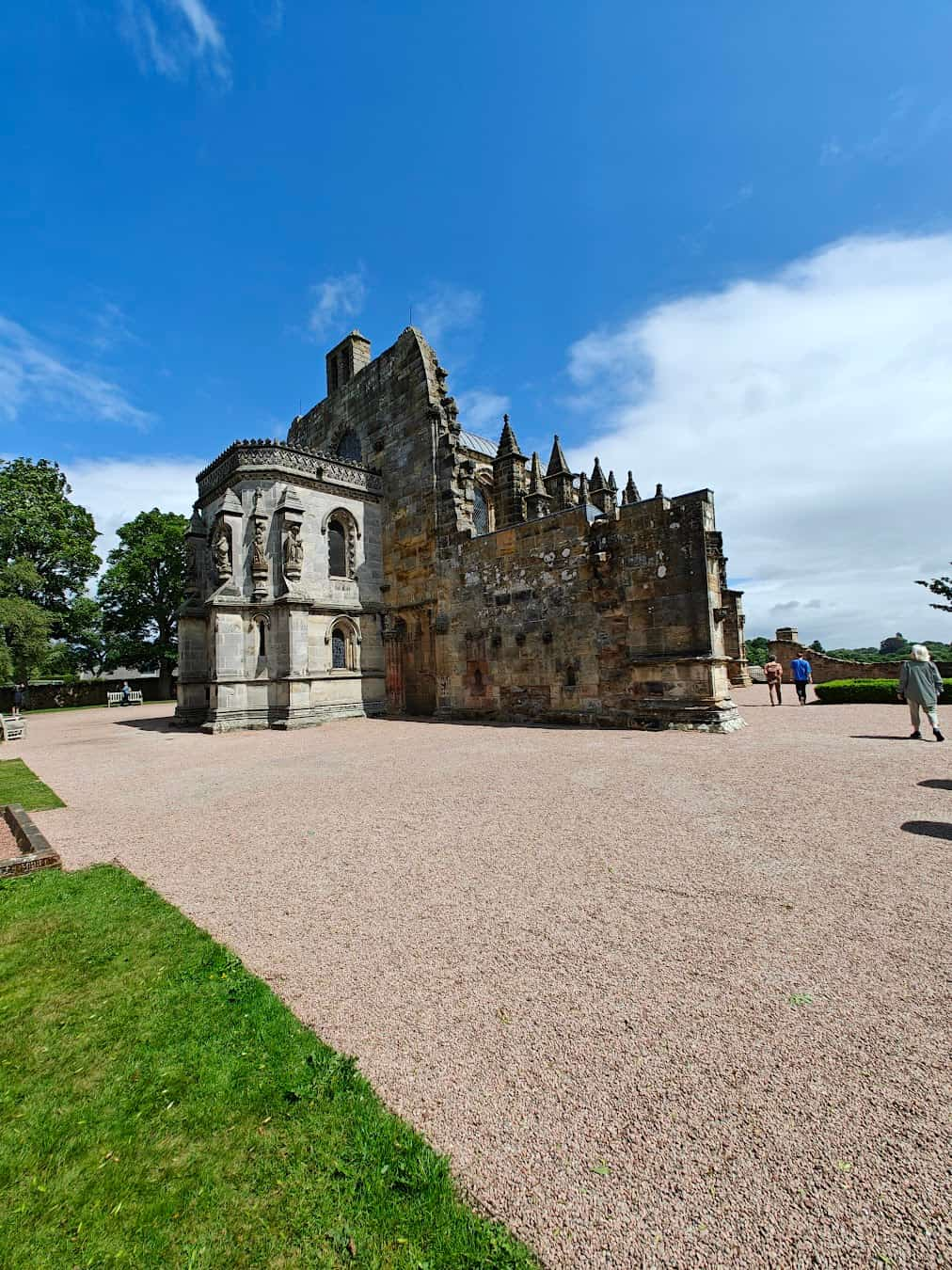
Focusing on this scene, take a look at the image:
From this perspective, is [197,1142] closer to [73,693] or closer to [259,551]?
[259,551]

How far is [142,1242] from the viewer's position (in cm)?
175

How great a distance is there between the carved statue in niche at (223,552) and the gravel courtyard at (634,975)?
11396 mm

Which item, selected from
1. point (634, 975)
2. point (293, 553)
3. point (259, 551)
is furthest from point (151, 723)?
point (634, 975)

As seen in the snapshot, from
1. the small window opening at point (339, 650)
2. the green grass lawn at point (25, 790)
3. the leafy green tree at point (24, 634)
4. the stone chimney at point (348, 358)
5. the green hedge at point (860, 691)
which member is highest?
the stone chimney at point (348, 358)

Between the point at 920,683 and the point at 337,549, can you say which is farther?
the point at 337,549

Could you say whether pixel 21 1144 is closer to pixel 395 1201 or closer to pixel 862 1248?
pixel 395 1201

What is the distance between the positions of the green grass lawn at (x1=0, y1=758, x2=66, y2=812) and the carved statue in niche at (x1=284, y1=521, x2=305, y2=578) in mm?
8912

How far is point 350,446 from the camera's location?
24.1 meters

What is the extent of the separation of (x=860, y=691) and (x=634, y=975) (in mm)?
16914

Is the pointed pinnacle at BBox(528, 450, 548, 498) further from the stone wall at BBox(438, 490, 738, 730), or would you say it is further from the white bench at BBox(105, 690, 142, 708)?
the white bench at BBox(105, 690, 142, 708)

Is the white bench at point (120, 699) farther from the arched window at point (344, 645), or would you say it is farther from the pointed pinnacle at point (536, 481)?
the pointed pinnacle at point (536, 481)

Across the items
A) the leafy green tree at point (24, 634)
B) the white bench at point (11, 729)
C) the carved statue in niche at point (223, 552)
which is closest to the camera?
the carved statue in niche at point (223, 552)

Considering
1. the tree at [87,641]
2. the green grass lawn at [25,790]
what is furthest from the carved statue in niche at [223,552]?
the tree at [87,641]

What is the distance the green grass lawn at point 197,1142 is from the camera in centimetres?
175
